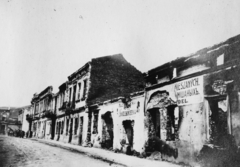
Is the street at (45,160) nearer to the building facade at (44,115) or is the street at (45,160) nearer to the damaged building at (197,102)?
the damaged building at (197,102)

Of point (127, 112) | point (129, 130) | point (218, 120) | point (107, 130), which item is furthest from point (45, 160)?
point (218, 120)

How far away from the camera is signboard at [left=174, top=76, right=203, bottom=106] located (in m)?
8.38

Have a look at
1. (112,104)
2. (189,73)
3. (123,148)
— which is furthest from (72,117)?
(189,73)

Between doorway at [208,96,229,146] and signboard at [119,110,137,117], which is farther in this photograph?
signboard at [119,110,137,117]

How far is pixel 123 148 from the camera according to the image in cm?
1280

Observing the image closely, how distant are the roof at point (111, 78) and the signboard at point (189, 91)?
9551mm

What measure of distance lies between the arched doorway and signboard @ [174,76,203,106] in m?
6.78

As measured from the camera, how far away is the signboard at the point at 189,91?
838cm

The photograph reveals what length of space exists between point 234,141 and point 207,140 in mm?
995

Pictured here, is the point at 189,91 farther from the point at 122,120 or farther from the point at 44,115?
the point at 44,115

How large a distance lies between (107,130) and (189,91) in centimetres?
810

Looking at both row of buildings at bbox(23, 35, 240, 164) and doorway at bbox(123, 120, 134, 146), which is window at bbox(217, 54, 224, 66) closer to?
row of buildings at bbox(23, 35, 240, 164)

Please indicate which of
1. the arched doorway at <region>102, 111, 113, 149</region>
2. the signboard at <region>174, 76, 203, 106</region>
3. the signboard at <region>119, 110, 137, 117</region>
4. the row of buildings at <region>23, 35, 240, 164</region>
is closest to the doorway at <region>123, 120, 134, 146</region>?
the row of buildings at <region>23, 35, 240, 164</region>

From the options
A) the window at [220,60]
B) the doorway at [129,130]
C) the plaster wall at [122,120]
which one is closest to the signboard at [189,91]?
the window at [220,60]
